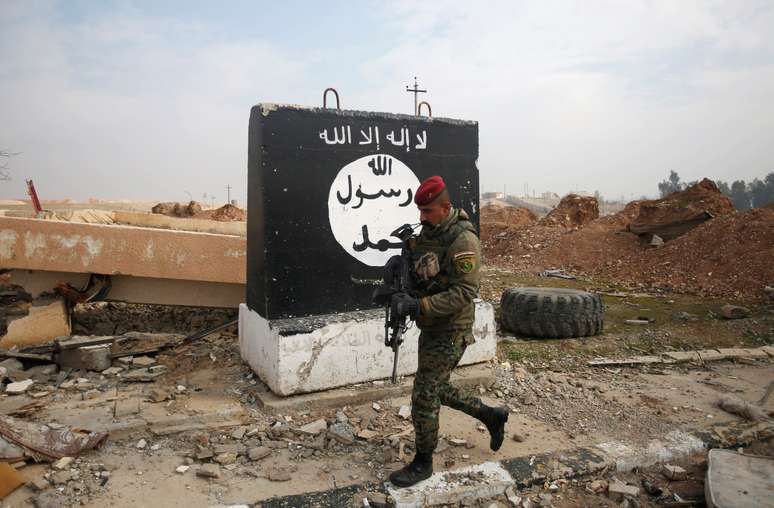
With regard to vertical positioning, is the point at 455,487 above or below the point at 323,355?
below

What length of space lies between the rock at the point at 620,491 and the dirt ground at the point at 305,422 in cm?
6

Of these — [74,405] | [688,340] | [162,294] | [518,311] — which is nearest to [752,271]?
[688,340]

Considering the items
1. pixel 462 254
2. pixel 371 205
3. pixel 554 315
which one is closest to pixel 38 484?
pixel 462 254

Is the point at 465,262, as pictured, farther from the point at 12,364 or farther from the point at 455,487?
the point at 12,364

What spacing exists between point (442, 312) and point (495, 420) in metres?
0.84

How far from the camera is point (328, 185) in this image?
4262mm

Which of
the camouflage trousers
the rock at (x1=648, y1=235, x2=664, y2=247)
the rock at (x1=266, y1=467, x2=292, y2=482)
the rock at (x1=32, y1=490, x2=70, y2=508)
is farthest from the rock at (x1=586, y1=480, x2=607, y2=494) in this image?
the rock at (x1=648, y1=235, x2=664, y2=247)

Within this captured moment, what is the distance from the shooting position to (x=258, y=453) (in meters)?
3.25

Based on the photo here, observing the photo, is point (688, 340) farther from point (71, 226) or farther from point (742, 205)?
point (742, 205)

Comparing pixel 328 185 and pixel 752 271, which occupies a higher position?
pixel 328 185

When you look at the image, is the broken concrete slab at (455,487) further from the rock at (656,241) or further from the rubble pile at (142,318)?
the rock at (656,241)

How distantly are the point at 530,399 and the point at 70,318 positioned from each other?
461 centimetres

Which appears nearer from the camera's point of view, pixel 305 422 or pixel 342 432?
pixel 342 432

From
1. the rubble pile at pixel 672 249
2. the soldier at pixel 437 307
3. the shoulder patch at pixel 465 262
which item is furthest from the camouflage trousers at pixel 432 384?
the rubble pile at pixel 672 249
